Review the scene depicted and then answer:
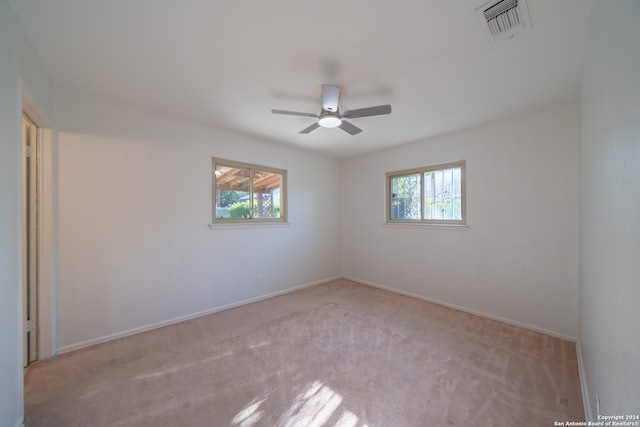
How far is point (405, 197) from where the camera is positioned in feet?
13.5

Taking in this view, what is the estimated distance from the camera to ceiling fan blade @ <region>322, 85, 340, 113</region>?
2.09 metres

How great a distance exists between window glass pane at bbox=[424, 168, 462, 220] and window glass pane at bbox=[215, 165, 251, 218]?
2.83 metres

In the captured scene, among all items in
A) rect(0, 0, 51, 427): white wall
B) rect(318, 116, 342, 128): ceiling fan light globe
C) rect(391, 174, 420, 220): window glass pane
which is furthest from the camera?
rect(391, 174, 420, 220): window glass pane

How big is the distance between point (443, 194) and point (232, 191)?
10.4 feet

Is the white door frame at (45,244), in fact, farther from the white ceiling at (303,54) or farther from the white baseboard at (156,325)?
the white ceiling at (303,54)

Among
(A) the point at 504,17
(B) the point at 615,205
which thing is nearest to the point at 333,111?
(A) the point at 504,17

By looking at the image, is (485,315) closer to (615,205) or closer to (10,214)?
(615,205)

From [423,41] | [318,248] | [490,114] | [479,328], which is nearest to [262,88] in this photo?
[423,41]

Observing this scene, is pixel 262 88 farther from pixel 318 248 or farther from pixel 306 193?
pixel 318 248

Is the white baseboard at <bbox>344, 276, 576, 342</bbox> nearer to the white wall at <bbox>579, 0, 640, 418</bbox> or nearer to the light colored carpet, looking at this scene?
the light colored carpet

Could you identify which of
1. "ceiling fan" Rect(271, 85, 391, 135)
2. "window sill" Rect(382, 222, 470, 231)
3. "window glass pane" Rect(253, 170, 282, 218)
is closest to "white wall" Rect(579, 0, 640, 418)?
"ceiling fan" Rect(271, 85, 391, 135)

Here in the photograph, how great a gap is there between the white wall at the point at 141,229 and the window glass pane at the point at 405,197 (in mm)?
2185

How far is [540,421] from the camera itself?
1.51 m

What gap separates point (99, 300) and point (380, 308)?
329cm
